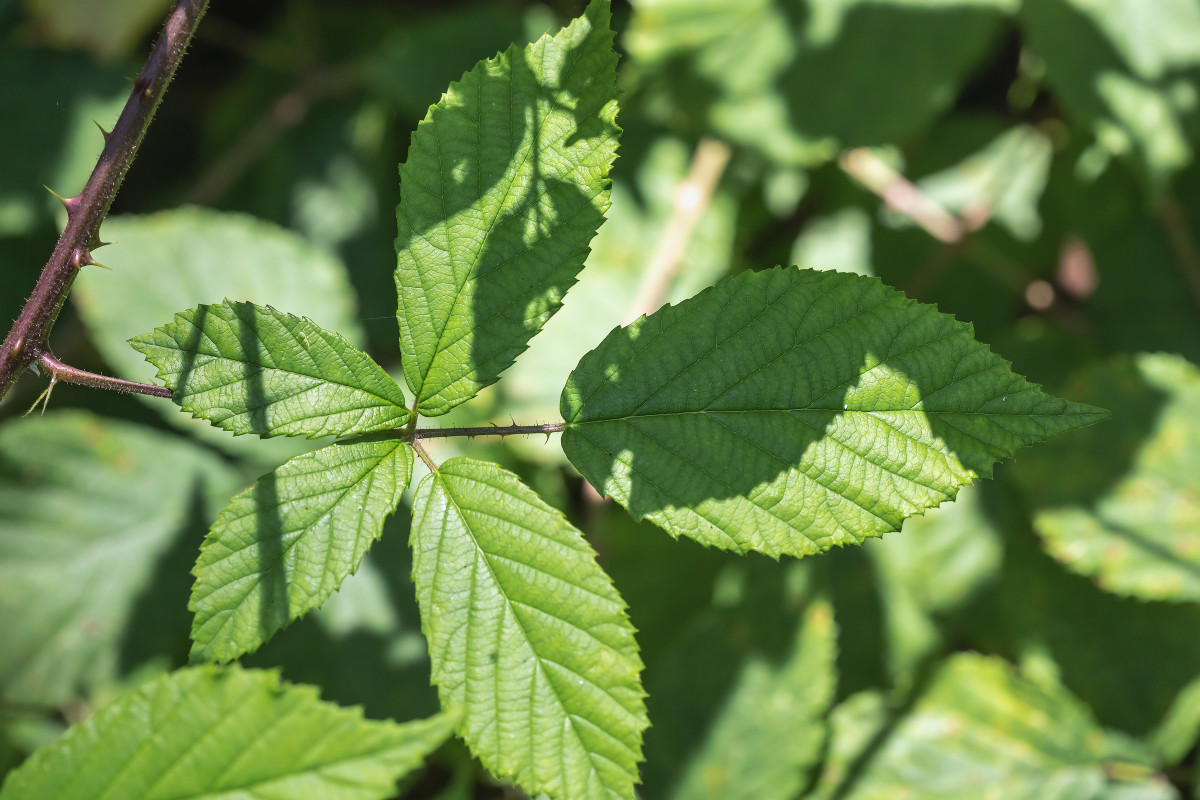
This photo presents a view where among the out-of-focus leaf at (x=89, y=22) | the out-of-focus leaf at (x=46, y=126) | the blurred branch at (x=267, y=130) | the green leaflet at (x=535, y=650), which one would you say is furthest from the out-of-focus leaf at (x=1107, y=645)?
the out-of-focus leaf at (x=89, y=22)

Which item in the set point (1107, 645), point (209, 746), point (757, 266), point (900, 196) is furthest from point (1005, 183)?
point (209, 746)

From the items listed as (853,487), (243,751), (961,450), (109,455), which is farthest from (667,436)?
(109,455)

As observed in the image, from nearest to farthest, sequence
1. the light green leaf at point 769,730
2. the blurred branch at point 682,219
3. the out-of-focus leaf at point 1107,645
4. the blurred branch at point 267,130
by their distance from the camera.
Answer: the light green leaf at point 769,730
the out-of-focus leaf at point 1107,645
the blurred branch at point 682,219
the blurred branch at point 267,130

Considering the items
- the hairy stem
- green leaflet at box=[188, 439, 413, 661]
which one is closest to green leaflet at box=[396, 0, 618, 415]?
the hairy stem

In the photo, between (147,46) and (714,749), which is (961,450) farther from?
(147,46)

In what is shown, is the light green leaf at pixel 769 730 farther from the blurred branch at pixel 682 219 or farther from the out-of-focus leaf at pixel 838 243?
the out-of-focus leaf at pixel 838 243

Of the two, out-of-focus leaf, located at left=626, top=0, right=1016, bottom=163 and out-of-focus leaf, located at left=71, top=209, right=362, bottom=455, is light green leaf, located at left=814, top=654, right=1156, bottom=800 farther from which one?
out-of-focus leaf, located at left=71, top=209, right=362, bottom=455
